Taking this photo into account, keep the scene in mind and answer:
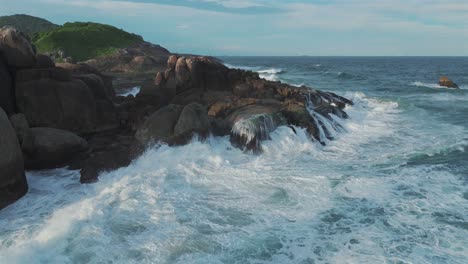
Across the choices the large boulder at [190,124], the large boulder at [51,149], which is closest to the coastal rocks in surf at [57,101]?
the large boulder at [51,149]

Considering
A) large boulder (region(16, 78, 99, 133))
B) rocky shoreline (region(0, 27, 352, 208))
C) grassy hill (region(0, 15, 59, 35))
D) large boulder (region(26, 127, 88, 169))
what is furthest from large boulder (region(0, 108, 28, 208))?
grassy hill (region(0, 15, 59, 35))

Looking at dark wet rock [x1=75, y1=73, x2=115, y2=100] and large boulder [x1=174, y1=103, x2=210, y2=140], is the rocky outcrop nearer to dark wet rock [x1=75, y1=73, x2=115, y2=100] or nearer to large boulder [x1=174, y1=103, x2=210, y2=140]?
dark wet rock [x1=75, y1=73, x2=115, y2=100]

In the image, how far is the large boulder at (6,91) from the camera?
17797 millimetres

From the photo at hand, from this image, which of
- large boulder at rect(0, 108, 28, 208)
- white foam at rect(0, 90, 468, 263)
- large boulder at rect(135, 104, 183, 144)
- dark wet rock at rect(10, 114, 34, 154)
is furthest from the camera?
large boulder at rect(135, 104, 183, 144)

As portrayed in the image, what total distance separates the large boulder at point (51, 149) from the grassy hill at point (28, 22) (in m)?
117

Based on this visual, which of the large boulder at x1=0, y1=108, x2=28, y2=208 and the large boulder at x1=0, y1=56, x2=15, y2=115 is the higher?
the large boulder at x1=0, y1=56, x2=15, y2=115

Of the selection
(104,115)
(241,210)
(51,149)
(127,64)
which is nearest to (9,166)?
(51,149)

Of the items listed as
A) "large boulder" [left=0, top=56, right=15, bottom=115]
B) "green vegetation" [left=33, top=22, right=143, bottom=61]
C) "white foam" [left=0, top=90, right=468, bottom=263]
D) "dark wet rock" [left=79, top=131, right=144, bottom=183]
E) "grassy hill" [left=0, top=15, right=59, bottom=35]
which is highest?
"grassy hill" [left=0, top=15, right=59, bottom=35]

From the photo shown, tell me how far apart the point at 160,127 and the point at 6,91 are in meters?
6.58

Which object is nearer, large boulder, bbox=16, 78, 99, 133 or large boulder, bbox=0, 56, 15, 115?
large boulder, bbox=0, 56, 15, 115

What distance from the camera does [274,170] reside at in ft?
53.2

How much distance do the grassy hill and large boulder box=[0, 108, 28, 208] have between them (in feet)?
393

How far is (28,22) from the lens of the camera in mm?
125375

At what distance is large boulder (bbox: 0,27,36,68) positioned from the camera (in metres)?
18.2
